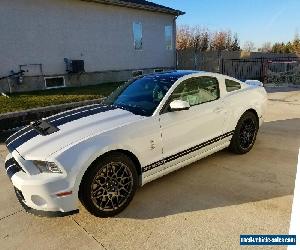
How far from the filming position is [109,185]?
3338mm

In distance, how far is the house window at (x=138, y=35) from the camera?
15719 mm

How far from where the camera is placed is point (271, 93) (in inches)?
453

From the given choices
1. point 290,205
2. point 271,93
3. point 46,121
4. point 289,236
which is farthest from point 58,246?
point 271,93

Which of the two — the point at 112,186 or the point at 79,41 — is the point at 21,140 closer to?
the point at 112,186

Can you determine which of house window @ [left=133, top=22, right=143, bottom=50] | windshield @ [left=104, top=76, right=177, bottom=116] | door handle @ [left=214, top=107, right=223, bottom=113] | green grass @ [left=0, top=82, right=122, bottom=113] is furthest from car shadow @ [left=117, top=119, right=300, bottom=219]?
house window @ [left=133, top=22, right=143, bottom=50]

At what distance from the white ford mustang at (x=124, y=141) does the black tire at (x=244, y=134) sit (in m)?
0.02

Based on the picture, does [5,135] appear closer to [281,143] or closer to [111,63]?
[281,143]

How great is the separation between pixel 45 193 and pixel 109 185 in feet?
2.31

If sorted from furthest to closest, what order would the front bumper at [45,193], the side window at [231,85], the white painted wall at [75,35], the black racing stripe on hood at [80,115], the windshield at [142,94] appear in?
the white painted wall at [75,35] < the side window at [231,85] < the windshield at [142,94] < the black racing stripe on hood at [80,115] < the front bumper at [45,193]

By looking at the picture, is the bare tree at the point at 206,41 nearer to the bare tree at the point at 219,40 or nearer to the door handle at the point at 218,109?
the bare tree at the point at 219,40

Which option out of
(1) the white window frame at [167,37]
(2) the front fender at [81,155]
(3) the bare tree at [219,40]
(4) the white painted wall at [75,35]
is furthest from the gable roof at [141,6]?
(3) the bare tree at [219,40]

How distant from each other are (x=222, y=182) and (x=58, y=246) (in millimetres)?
2269

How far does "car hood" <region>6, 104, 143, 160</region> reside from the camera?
3.18 metres

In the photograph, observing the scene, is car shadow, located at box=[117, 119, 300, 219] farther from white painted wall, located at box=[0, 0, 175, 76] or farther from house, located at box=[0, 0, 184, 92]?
white painted wall, located at box=[0, 0, 175, 76]
